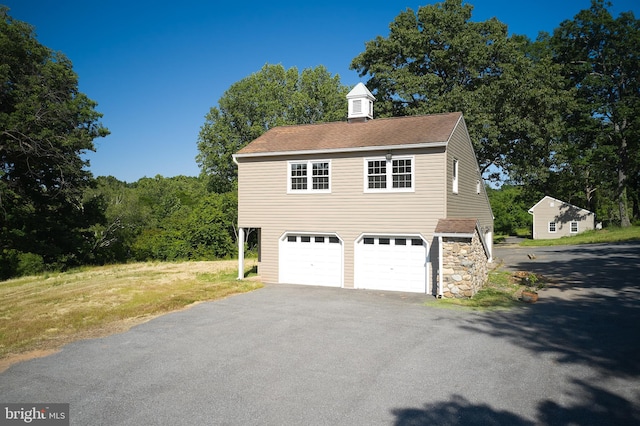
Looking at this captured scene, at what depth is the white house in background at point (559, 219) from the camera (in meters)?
47.0

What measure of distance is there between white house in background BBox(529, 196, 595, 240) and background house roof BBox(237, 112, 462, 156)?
118 feet

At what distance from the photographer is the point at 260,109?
4222 centimetres

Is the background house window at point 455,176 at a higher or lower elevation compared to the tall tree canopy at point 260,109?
lower

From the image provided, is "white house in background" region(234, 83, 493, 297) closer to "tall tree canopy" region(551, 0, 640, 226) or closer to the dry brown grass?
the dry brown grass

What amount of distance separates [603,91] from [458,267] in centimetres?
4150

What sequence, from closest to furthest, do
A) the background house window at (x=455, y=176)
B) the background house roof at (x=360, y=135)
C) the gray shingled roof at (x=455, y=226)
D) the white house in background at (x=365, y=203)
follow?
the gray shingled roof at (x=455, y=226) < the white house in background at (x=365, y=203) < the background house roof at (x=360, y=135) < the background house window at (x=455, y=176)

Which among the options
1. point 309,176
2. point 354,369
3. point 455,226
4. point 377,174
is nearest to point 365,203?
point 377,174

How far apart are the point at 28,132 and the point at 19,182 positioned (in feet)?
13.8

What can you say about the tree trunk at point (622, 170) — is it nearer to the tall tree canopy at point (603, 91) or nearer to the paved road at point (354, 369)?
the tall tree canopy at point (603, 91)

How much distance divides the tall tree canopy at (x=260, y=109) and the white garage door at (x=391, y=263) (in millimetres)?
25699

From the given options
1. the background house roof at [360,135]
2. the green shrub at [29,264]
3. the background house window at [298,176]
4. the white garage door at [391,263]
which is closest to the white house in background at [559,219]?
the background house roof at [360,135]

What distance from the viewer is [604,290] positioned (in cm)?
1541

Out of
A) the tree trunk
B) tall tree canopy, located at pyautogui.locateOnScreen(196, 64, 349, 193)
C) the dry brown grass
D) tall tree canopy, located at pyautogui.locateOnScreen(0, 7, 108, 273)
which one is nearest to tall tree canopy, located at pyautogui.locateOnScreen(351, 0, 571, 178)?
tall tree canopy, located at pyautogui.locateOnScreen(196, 64, 349, 193)

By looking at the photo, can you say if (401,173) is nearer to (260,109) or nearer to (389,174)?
(389,174)
